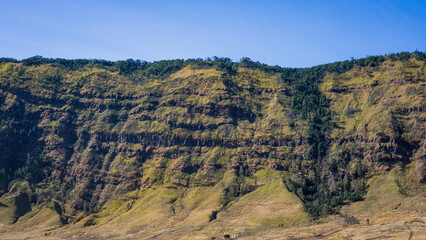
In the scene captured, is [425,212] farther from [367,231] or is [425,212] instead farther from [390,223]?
[367,231]

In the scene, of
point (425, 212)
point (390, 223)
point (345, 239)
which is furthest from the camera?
point (425, 212)

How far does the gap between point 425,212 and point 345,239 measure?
52481mm

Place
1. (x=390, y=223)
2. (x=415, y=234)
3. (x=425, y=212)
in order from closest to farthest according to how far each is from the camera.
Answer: (x=415, y=234), (x=390, y=223), (x=425, y=212)

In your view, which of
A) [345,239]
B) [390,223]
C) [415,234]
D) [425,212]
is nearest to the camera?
[415,234]

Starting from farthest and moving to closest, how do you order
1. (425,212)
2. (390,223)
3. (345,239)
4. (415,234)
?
(425,212)
(390,223)
(345,239)
(415,234)

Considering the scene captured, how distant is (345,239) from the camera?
6860 inches

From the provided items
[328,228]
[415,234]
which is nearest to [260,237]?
[328,228]

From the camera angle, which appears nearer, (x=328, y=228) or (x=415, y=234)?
(x=415, y=234)

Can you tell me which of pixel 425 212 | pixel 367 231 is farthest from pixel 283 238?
pixel 425 212

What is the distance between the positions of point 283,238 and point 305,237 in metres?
10.1

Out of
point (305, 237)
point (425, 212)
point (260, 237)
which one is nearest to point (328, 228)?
point (305, 237)

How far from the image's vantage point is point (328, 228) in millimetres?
199875

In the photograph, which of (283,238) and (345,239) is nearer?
(345,239)

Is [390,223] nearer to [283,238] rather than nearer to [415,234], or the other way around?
[415,234]
